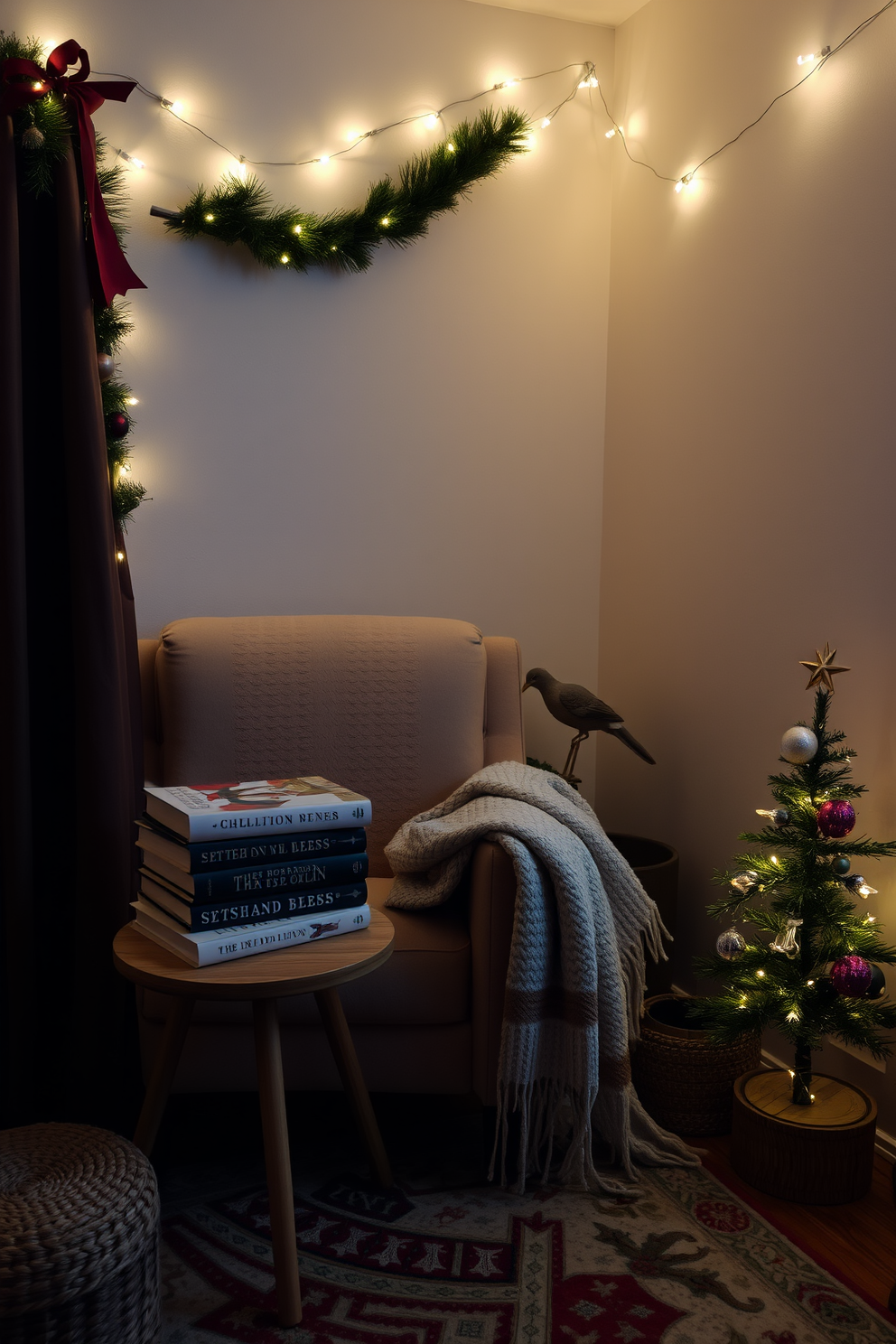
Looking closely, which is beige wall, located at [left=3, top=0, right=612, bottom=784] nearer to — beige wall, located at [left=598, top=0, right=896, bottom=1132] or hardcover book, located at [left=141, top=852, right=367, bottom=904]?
beige wall, located at [left=598, top=0, right=896, bottom=1132]

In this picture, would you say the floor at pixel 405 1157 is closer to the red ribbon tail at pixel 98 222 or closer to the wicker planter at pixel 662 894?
the wicker planter at pixel 662 894

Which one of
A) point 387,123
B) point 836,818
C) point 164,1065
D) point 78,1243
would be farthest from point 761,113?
point 78,1243

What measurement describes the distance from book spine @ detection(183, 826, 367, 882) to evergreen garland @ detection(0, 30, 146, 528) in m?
0.90

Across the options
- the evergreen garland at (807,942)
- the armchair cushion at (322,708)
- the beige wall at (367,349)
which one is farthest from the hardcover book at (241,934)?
the beige wall at (367,349)

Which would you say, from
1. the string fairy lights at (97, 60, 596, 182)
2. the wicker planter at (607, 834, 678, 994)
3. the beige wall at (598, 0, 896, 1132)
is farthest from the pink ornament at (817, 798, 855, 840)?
the string fairy lights at (97, 60, 596, 182)

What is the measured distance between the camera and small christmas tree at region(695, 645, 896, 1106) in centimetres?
163

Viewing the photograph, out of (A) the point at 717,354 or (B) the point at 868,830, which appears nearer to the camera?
(B) the point at 868,830

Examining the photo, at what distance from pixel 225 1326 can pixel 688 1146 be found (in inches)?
33.9

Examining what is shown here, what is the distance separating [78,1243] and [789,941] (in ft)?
3.80

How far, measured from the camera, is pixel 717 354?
2225mm

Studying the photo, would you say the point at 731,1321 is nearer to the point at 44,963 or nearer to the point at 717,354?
the point at 44,963

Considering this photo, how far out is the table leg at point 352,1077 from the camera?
156 centimetres

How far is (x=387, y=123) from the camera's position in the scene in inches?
96.1

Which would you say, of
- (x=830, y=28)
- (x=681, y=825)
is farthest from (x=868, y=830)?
(x=830, y=28)
